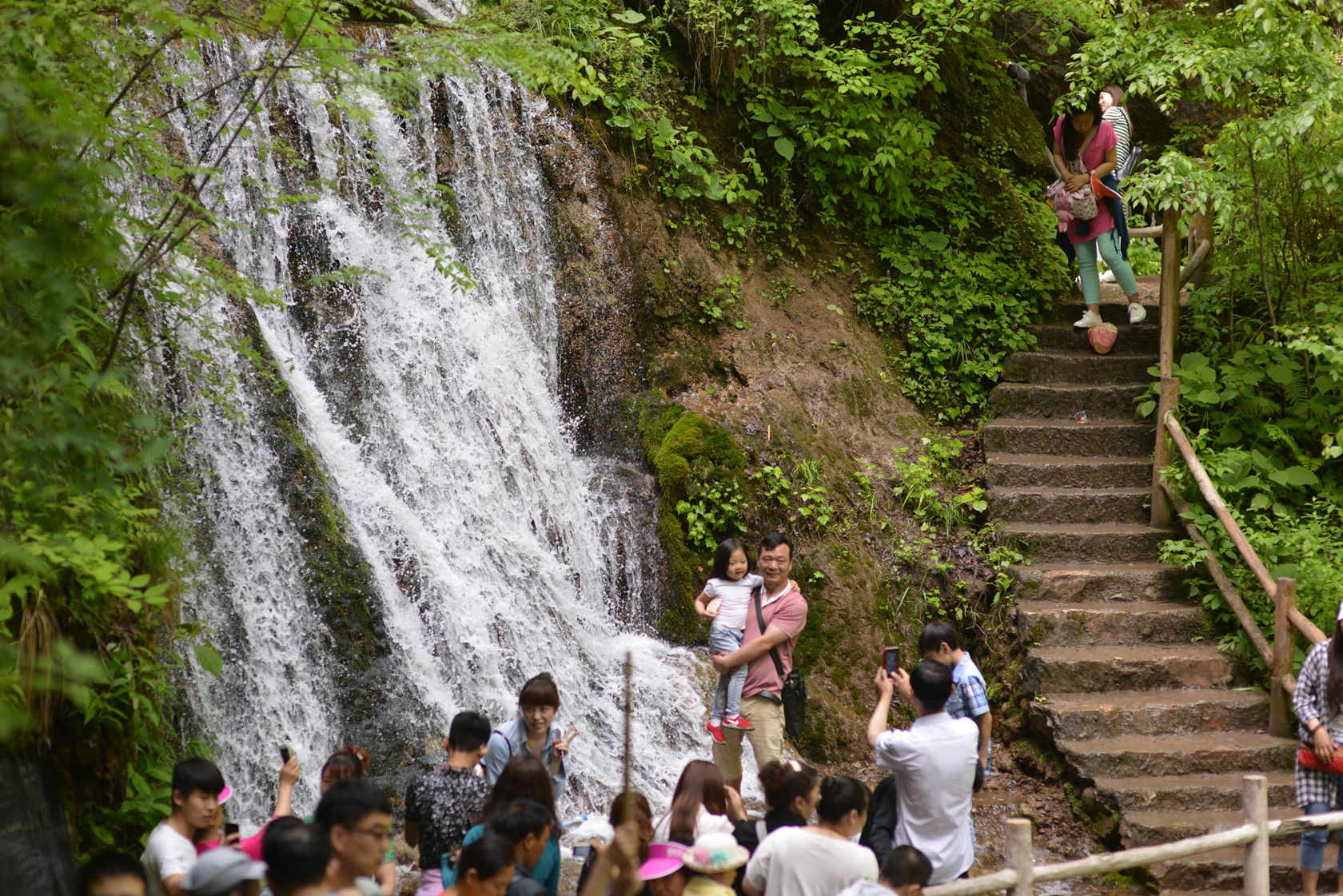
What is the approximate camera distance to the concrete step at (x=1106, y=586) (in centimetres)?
920

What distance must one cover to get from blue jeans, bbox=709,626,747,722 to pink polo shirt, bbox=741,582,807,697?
41mm

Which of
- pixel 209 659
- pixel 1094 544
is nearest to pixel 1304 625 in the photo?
pixel 1094 544

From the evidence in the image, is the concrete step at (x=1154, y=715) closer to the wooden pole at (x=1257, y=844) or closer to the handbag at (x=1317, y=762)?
the handbag at (x=1317, y=762)

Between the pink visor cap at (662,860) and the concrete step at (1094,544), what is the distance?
5.91 meters

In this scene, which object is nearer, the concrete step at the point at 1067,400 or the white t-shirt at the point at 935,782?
the white t-shirt at the point at 935,782

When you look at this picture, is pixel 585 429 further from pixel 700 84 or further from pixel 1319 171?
pixel 1319 171

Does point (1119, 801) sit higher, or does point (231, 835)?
point (231, 835)

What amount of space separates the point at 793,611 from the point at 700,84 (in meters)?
6.87

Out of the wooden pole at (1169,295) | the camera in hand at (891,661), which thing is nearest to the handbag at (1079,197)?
the wooden pole at (1169,295)

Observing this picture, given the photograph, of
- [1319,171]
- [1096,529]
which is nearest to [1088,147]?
[1319,171]

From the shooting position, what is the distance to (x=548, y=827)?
4.37 meters

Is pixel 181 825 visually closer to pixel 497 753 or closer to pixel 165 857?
pixel 165 857

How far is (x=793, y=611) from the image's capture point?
6.65 metres

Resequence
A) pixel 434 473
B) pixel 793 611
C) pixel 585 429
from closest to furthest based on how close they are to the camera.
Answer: pixel 793 611
pixel 434 473
pixel 585 429
